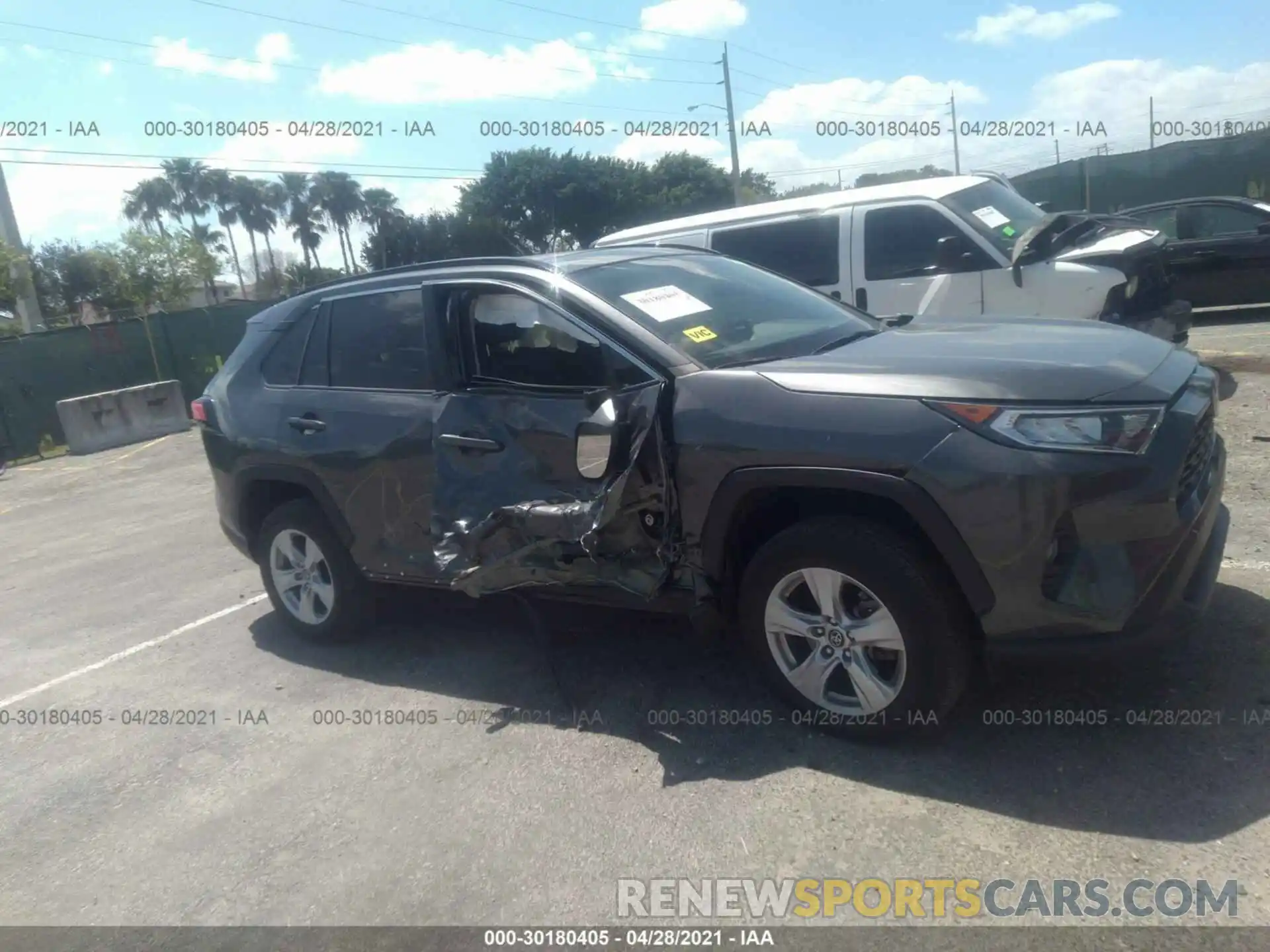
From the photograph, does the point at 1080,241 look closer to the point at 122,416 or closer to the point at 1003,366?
the point at 1003,366

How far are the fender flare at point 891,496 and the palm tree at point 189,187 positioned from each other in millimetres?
80353

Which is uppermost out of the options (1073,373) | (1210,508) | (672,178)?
(672,178)

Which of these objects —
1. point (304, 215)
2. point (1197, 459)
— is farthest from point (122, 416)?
point (304, 215)

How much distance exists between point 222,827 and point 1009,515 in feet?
9.71

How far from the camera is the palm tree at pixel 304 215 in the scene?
244ft

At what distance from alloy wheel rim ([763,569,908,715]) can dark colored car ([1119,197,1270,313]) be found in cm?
965

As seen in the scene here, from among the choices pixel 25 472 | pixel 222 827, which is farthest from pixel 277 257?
pixel 222 827

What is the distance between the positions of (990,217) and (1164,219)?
4.99 metres

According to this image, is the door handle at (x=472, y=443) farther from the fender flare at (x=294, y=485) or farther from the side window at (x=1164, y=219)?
the side window at (x=1164, y=219)

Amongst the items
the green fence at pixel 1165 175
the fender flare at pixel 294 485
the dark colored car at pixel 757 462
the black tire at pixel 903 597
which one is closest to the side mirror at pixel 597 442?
the dark colored car at pixel 757 462

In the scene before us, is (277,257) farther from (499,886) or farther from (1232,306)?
(499,886)

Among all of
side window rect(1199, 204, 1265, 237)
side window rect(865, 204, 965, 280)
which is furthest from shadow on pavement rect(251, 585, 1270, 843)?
side window rect(1199, 204, 1265, 237)

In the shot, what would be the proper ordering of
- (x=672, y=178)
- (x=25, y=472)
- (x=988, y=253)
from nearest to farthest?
(x=988, y=253) < (x=25, y=472) < (x=672, y=178)

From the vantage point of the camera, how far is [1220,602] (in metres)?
4.36
